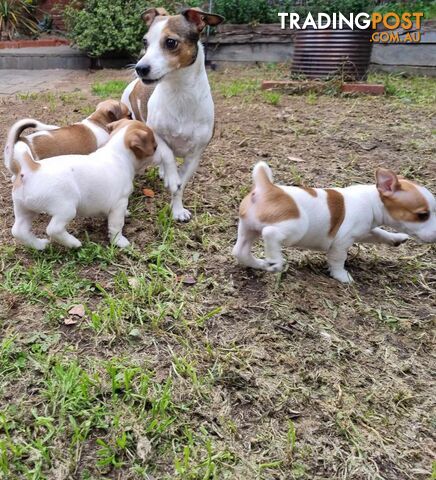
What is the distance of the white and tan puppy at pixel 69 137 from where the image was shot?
11.6ft

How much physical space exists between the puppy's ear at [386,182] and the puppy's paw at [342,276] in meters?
0.53

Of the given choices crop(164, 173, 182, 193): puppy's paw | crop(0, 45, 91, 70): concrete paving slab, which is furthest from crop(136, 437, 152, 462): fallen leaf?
crop(0, 45, 91, 70): concrete paving slab

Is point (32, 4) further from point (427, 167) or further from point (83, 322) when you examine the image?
point (83, 322)

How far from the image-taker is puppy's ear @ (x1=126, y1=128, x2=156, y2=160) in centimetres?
337

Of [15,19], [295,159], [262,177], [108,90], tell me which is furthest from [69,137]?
[15,19]

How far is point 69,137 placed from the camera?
3.73 meters

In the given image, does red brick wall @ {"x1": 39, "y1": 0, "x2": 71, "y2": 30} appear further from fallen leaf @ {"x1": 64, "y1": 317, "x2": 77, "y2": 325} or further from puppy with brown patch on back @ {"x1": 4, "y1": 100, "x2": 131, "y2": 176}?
fallen leaf @ {"x1": 64, "y1": 317, "x2": 77, "y2": 325}

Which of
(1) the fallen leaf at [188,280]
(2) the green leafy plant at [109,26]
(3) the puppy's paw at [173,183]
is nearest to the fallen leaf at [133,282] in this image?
(1) the fallen leaf at [188,280]

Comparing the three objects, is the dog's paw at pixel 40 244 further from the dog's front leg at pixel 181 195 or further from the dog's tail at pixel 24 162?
the dog's front leg at pixel 181 195

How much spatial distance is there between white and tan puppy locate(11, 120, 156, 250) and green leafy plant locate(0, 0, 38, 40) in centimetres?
1110

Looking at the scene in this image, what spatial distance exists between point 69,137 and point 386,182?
7.36 feet

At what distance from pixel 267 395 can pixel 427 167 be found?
3428mm

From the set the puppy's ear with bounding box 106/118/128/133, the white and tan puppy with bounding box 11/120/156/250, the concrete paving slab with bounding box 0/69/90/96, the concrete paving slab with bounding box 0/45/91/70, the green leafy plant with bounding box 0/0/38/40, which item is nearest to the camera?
the white and tan puppy with bounding box 11/120/156/250

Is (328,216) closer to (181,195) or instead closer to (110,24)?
(181,195)
